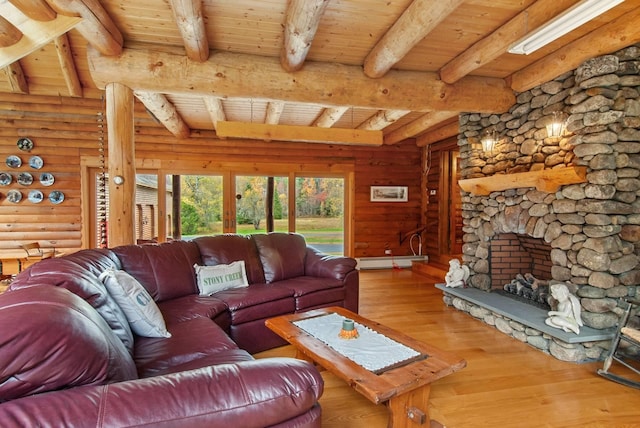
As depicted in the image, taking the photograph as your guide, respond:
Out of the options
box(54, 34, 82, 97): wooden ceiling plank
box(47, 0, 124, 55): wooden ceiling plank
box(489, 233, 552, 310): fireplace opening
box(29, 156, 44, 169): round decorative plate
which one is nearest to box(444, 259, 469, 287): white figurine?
box(489, 233, 552, 310): fireplace opening

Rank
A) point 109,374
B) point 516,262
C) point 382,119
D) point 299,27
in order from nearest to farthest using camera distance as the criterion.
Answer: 1. point 109,374
2. point 299,27
3. point 516,262
4. point 382,119

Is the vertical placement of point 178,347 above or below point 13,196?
below

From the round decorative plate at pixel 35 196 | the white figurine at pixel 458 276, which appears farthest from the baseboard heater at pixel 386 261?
the round decorative plate at pixel 35 196

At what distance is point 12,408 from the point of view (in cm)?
88


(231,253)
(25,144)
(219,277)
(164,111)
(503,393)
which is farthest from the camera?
(25,144)

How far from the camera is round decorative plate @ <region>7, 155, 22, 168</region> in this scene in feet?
17.4

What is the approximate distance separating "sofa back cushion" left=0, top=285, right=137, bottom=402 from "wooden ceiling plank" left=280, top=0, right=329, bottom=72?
7.36ft

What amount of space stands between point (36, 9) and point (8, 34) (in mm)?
509

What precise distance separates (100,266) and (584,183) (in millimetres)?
3952

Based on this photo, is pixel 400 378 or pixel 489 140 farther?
pixel 489 140

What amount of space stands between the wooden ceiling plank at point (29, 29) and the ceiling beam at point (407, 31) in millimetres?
2379

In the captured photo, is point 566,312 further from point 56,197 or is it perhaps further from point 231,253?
point 56,197

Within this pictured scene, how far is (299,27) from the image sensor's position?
8.67ft

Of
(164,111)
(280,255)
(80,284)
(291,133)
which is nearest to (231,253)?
(280,255)
